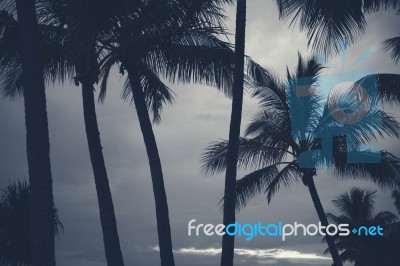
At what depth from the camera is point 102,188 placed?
10.2 metres

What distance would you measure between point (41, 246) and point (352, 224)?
31288 mm

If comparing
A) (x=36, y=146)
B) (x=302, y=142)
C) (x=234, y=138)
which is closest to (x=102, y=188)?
(x=234, y=138)

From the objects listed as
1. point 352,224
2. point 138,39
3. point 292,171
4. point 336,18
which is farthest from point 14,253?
point 352,224

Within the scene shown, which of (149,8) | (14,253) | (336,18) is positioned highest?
(149,8)

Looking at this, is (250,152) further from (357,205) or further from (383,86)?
(357,205)

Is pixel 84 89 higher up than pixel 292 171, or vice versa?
pixel 84 89

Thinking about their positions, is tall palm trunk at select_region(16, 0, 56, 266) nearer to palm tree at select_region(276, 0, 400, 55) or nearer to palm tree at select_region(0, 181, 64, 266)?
palm tree at select_region(276, 0, 400, 55)

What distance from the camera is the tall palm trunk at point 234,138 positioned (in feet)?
32.4

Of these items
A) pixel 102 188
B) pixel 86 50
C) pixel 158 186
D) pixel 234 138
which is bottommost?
pixel 102 188

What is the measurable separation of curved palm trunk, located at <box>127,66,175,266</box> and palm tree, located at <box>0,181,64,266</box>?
1112 cm

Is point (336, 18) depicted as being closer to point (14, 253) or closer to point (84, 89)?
point (84, 89)

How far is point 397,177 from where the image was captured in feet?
54.6

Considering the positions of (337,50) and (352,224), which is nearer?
(337,50)

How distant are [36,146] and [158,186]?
4.55 metres
